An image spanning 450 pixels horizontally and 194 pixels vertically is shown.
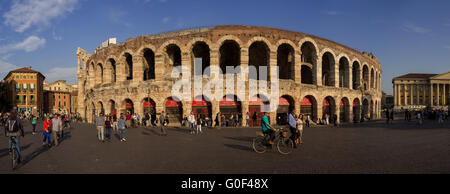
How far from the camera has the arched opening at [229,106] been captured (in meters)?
21.7

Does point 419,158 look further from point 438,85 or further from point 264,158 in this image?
point 438,85

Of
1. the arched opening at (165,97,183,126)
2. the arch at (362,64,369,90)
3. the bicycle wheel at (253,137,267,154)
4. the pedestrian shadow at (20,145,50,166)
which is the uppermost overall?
the arch at (362,64,369,90)

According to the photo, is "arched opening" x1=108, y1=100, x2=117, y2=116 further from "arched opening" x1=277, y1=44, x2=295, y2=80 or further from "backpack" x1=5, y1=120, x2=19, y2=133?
"arched opening" x1=277, y1=44, x2=295, y2=80

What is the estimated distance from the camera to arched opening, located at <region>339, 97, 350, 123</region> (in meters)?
28.8

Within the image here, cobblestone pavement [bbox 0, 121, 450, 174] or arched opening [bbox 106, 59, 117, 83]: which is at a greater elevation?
arched opening [bbox 106, 59, 117, 83]

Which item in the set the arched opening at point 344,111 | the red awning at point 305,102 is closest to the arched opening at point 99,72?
the red awning at point 305,102

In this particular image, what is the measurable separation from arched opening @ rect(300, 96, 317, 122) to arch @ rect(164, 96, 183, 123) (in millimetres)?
13404

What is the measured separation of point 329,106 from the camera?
1078 inches

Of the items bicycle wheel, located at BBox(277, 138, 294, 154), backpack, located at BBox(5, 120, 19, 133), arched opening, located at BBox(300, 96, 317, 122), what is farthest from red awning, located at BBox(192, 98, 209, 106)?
backpack, located at BBox(5, 120, 19, 133)

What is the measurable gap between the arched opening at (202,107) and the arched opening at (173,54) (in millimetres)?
5687

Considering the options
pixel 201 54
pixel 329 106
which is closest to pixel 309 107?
pixel 329 106

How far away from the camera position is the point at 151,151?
9.32m

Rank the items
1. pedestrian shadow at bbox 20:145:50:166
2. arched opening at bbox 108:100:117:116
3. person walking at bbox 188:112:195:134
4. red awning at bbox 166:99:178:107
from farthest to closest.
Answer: arched opening at bbox 108:100:117:116 → red awning at bbox 166:99:178:107 → person walking at bbox 188:112:195:134 → pedestrian shadow at bbox 20:145:50:166

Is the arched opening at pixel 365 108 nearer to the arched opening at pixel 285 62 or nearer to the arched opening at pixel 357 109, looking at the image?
the arched opening at pixel 357 109
